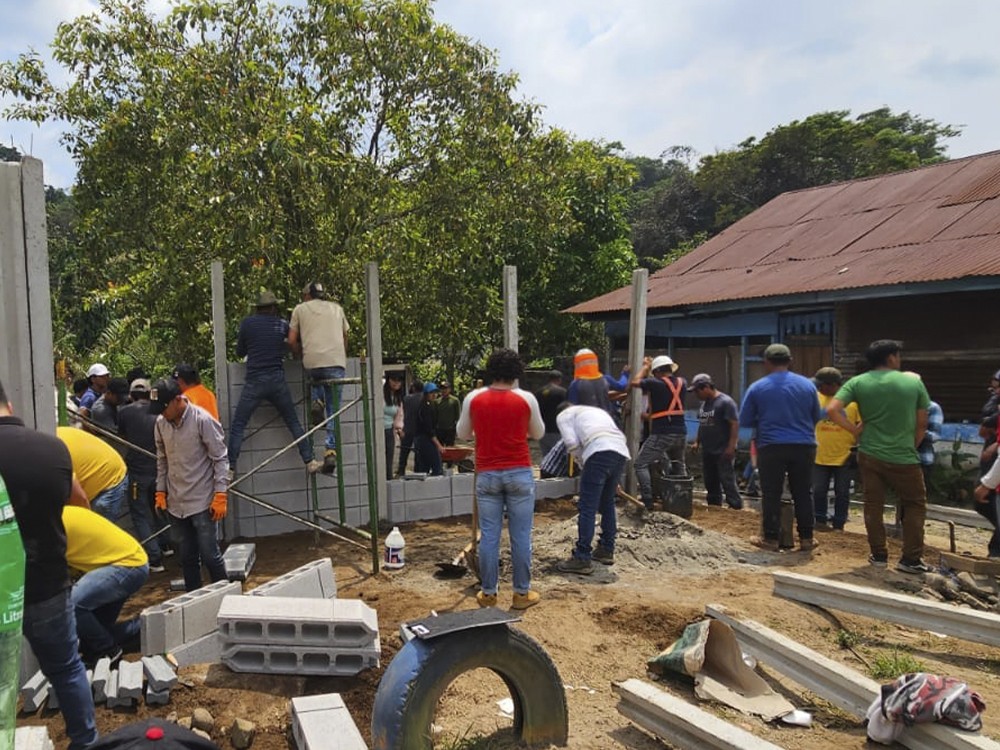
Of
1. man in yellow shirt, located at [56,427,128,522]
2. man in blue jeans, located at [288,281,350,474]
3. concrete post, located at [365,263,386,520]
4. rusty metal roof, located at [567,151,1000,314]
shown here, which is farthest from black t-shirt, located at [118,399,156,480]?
rusty metal roof, located at [567,151,1000,314]

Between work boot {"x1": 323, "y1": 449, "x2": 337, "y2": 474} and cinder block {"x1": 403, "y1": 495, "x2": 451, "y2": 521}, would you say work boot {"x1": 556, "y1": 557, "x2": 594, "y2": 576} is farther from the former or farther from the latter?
work boot {"x1": 323, "y1": 449, "x2": 337, "y2": 474}

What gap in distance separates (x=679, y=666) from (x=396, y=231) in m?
6.03

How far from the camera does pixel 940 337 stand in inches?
441

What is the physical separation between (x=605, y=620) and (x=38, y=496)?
3.47 m

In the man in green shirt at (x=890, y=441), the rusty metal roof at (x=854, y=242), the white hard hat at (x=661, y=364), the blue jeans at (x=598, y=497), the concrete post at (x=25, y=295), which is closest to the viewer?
the concrete post at (x=25, y=295)

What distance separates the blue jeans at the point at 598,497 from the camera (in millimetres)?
5812

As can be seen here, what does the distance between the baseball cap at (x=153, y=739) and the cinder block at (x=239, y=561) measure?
322cm

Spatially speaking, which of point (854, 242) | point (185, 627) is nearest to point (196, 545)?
point (185, 627)

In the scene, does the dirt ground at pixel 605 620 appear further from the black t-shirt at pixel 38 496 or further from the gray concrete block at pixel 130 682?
the black t-shirt at pixel 38 496

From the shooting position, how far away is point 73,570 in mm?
4051

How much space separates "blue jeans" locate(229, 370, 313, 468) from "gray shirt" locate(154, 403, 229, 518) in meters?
1.70

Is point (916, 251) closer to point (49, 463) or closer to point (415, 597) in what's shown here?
point (415, 597)

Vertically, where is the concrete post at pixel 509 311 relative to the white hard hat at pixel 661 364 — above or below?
above

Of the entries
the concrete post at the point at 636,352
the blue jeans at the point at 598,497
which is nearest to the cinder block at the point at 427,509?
the concrete post at the point at 636,352
